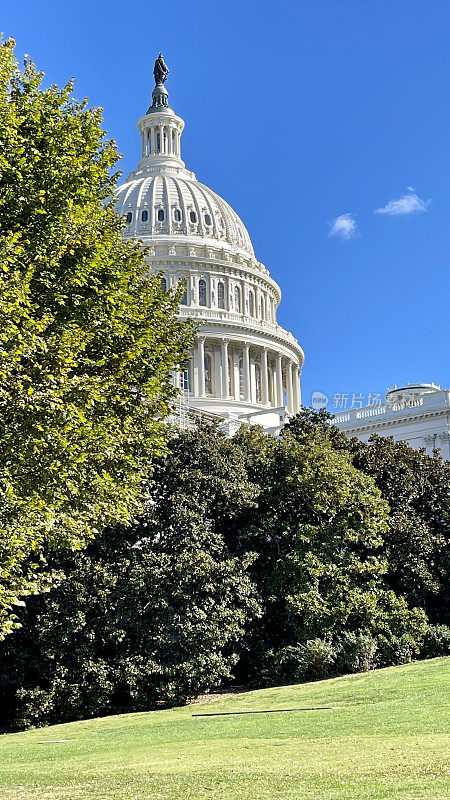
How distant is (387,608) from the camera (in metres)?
31.8

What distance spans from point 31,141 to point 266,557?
17.7 metres

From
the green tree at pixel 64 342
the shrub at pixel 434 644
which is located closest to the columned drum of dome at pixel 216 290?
the shrub at pixel 434 644

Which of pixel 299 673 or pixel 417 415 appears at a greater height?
pixel 417 415

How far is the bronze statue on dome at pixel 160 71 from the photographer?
114688 mm

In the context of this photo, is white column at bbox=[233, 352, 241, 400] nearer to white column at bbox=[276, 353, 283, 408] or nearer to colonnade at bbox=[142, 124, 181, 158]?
white column at bbox=[276, 353, 283, 408]

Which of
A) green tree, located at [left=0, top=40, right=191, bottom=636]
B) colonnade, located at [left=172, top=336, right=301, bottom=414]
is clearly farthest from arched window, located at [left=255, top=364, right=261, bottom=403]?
green tree, located at [left=0, top=40, right=191, bottom=636]

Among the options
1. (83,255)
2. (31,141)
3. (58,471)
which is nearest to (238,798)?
(58,471)

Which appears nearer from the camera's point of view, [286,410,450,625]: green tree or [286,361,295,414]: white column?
[286,410,450,625]: green tree

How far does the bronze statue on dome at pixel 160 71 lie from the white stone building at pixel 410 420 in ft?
204

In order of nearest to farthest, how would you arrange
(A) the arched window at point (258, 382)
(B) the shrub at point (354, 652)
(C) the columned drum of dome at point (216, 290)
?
(B) the shrub at point (354, 652) → (C) the columned drum of dome at point (216, 290) → (A) the arched window at point (258, 382)

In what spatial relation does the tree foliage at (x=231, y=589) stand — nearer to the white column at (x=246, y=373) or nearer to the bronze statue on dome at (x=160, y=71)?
the white column at (x=246, y=373)

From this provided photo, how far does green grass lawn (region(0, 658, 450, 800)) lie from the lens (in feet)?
34.7

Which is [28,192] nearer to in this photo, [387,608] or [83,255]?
[83,255]

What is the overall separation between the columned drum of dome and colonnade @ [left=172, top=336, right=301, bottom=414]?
10 cm
